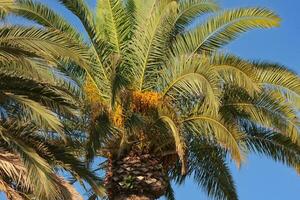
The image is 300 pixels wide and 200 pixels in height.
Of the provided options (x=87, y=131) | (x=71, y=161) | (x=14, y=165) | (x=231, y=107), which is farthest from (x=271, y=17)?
(x=14, y=165)

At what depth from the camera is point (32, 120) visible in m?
14.4

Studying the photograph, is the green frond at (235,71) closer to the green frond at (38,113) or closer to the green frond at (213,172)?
the green frond at (213,172)

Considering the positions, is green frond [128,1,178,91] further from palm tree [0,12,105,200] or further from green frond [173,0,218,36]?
palm tree [0,12,105,200]

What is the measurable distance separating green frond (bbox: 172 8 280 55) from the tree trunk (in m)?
2.99

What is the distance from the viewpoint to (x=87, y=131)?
1744 cm

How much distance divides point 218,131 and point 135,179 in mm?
2200

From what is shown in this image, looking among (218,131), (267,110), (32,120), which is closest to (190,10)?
(267,110)

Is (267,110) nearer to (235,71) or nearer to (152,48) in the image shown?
(235,71)

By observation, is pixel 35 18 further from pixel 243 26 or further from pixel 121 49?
pixel 243 26

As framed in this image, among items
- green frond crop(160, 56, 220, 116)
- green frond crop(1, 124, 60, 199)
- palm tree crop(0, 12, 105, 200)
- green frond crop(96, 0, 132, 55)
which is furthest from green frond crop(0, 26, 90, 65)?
green frond crop(96, 0, 132, 55)

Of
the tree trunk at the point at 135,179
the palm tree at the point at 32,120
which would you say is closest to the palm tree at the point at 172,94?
the tree trunk at the point at 135,179

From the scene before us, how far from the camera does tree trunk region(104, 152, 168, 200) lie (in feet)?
58.4

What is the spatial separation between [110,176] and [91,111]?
67.7 inches

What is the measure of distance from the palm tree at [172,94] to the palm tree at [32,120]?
1.72 m
